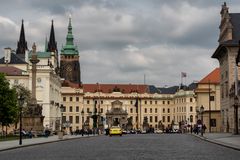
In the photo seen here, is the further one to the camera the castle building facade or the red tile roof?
the red tile roof

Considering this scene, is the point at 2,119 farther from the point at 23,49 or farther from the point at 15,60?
the point at 23,49

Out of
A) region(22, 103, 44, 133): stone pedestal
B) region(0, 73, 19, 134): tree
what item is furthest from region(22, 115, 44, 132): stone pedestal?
region(0, 73, 19, 134): tree

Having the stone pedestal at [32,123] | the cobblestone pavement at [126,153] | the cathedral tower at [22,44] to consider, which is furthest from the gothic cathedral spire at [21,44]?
the cobblestone pavement at [126,153]

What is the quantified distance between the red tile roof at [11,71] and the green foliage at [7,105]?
1791 inches

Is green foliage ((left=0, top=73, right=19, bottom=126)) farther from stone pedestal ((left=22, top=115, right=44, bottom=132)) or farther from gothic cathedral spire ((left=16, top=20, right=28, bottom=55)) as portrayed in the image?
gothic cathedral spire ((left=16, top=20, right=28, bottom=55))

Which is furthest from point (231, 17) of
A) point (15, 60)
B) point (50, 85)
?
point (15, 60)

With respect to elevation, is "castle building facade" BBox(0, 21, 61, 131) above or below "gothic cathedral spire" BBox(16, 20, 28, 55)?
below

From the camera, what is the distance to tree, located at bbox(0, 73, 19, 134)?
8100 cm

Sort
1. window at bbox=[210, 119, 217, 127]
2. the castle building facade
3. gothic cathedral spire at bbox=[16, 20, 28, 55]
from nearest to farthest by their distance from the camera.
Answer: window at bbox=[210, 119, 217, 127], the castle building facade, gothic cathedral spire at bbox=[16, 20, 28, 55]

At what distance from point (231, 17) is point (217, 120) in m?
23.6

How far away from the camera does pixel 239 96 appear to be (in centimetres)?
6931

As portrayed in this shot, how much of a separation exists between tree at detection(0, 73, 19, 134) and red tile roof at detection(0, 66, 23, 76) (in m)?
45.5

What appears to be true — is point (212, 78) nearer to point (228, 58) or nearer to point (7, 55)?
point (228, 58)

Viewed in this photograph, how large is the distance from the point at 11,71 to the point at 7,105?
51462 millimetres
